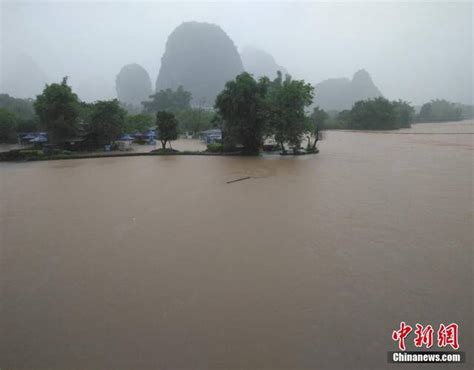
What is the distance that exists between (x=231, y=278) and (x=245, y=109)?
14.6 m

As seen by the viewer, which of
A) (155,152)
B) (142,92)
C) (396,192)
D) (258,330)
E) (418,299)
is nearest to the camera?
(258,330)

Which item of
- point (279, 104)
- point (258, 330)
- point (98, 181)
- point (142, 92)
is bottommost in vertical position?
point (258, 330)

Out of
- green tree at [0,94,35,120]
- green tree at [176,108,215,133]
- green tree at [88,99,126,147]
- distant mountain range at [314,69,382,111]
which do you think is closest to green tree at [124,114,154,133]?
green tree at [176,108,215,133]

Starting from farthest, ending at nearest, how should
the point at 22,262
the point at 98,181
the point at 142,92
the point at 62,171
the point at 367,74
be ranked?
the point at 367,74 → the point at 142,92 → the point at 62,171 → the point at 98,181 → the point at 22,262

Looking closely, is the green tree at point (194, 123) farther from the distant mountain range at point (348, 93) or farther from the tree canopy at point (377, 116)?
the distant mountain range at point (348, 93)

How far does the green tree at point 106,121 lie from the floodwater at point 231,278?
15.4m

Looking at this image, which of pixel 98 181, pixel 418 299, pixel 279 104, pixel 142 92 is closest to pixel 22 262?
pixel 418 299

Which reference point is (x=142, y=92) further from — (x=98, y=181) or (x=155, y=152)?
(x=98, y=181)

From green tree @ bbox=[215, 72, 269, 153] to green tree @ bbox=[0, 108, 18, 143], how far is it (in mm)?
24397

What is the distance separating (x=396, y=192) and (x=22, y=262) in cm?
945

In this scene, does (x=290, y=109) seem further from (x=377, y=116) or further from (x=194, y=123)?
(x=377, y=116)

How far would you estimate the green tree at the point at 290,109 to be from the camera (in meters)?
16.7

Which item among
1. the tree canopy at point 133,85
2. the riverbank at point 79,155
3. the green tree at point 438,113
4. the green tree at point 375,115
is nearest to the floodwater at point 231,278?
the riverbank at point 79,155

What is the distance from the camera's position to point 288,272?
4039 mm
